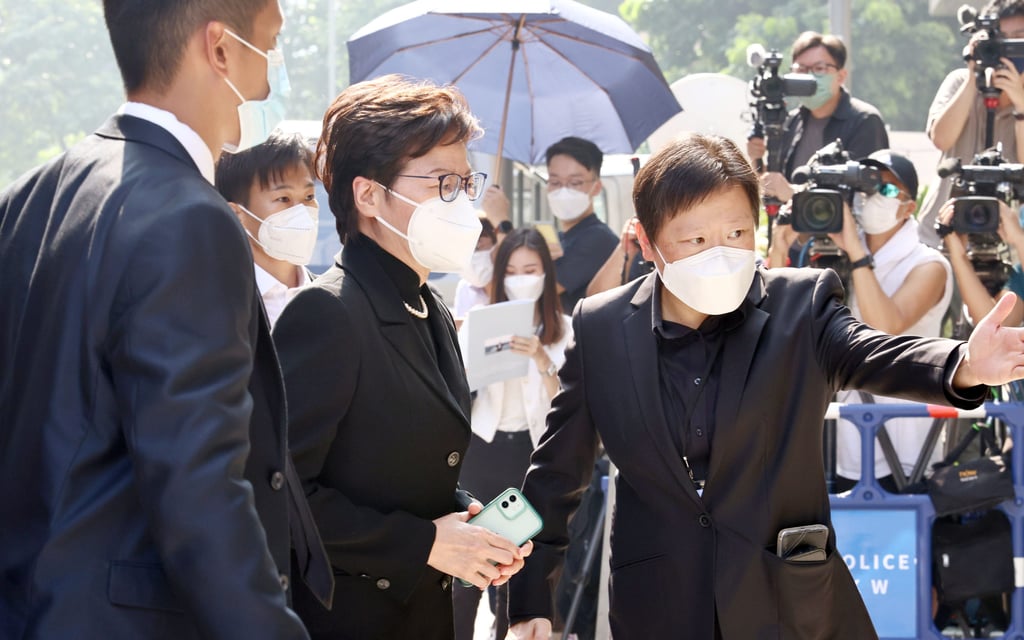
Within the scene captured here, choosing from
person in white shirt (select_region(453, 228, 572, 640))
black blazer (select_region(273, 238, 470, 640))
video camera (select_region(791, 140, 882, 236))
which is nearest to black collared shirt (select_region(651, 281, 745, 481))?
black blazer (select_region(273, 238, 470, 640))

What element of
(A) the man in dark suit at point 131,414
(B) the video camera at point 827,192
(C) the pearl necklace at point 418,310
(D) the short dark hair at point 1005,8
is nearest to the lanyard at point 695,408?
(C) the pearl necklace at point 418,310

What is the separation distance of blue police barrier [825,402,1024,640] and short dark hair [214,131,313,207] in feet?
7.07

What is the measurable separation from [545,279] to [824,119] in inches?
70.5

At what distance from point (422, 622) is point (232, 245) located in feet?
4.23

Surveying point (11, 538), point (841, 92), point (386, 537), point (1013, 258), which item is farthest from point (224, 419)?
point (841, 92)

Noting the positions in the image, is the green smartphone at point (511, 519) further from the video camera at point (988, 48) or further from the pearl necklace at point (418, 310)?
the video camera at point (988, 48)

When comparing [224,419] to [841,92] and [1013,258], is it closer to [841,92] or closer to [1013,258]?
[1013,258]

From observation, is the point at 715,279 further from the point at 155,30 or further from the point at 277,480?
the point at 155,30

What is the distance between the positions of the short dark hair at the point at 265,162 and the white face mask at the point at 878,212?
2.28 meters

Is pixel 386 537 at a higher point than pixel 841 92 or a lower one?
lower

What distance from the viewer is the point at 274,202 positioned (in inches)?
172

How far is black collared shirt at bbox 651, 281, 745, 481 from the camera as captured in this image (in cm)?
293

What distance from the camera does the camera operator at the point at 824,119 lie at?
6484 millimetres

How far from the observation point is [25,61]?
49.8 m
